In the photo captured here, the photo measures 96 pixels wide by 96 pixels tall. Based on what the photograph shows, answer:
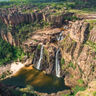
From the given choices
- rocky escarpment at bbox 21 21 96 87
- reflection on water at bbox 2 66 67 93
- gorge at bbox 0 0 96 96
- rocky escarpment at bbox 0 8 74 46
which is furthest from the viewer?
rocky escarpment at bbox 0 8 74 46

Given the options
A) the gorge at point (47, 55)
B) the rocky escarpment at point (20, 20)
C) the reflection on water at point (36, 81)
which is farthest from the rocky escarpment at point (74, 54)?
the rocky escarpment at point (20, 20)

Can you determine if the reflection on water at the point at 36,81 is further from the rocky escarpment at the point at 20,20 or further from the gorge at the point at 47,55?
the rocky escarpment at the point at 20,20

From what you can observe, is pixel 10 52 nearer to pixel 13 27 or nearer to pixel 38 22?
pixel 13 27

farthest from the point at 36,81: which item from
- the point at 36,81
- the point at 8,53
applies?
the point at 8,53

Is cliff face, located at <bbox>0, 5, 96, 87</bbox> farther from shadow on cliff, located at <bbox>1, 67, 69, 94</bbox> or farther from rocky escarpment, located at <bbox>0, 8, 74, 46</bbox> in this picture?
shadow on cliff, located at <bbox>1, 67, 69, 94</bbox>

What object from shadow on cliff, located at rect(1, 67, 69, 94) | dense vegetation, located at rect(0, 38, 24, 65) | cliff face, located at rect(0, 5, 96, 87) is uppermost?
cliff face, located at rect(0, 5, 96, 87)

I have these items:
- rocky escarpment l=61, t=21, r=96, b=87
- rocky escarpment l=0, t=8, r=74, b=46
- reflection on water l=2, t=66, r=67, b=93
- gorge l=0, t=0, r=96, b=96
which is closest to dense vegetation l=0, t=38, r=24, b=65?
gorge l=0, t=0, r=96, b=96

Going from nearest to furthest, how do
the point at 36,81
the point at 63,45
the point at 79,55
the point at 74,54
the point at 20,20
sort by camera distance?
the point at 79,55 → the point at 36,81 → the point at 74,54 → the point at 63,45 → the point at 20,20

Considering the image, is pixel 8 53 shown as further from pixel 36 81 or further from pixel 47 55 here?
pixel 36 81

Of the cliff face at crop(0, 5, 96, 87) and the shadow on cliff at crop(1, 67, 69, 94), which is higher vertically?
the cliff face at crop(0, 5, 96, 87)

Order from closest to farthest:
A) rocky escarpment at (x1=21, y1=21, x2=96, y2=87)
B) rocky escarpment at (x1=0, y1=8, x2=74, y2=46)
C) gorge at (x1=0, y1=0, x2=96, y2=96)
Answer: gorge at (x1=0, y1=0, x2=96, y2=96)
rocky escarpment at (x1=21, y1=21, x2=96, y2=87)
rocky escarpment at (x1=0, y1=8, x2=74, y2=46)
